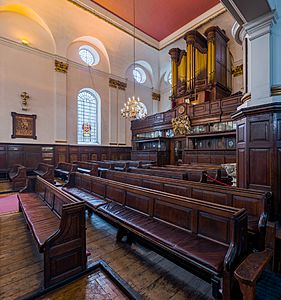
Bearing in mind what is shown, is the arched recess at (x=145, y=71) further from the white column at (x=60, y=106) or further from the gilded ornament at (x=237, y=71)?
the gilded ornament at (x=237, y=71)

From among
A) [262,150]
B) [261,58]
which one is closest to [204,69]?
[261,58]

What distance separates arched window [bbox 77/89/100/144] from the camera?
35.3 feet

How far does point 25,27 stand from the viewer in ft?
28.5

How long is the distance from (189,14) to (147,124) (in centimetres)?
670

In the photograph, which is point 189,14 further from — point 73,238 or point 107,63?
point 73,238

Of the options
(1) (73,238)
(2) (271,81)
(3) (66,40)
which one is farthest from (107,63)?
(1) (73,238)

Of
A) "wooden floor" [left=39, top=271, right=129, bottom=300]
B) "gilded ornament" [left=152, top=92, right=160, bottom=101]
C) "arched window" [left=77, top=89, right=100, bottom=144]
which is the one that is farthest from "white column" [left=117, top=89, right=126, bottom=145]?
"wooden floor" [left=39, top=271, right=129, bottom=300]

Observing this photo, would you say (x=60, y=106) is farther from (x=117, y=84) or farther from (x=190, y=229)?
(x=190, y=229)

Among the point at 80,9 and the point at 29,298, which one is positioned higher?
the point at 80,9

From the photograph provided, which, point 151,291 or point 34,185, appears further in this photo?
point 34,185

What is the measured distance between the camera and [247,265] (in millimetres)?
1374

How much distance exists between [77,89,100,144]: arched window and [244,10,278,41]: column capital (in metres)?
9.36

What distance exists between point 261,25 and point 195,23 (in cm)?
1030

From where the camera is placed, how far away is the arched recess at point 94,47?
1022 centimetres
